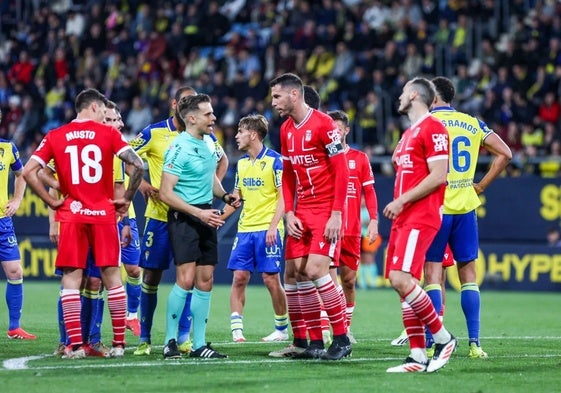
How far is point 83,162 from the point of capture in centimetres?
1075

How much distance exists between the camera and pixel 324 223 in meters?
10.9

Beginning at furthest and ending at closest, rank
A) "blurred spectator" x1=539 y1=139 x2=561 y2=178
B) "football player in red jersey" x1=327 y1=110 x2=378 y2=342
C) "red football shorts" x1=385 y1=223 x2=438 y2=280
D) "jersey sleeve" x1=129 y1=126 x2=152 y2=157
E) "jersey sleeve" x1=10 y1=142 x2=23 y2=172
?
"blurred spectator" x1=539 y1=139 x2=561 y2=178 → "jersey sleeve" x1=10 y1=142 x2=23 y2=172 → "football player in red jersey" x1=327 y1=110 x2=378 y2=342 → "jersey sleeve" x1=129 y1=126 x2=152 y2=157 → "red football shorts" x1=385 y1=223 x2=438 y2=280

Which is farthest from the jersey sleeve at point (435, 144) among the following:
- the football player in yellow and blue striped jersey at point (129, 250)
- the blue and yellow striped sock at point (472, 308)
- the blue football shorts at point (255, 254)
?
the blue football shorts at point (255, 254)

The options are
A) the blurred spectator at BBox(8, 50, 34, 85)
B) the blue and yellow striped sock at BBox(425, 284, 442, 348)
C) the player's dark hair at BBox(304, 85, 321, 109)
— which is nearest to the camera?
the blue and yellow striped sock at BBox(425, 284, 442, 348)

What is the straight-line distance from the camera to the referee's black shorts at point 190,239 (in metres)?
10.8

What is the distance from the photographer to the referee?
1082 cm

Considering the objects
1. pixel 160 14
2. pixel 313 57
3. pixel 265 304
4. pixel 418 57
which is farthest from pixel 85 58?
pixel 265 304

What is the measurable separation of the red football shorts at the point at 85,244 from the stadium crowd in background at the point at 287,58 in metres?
13.9

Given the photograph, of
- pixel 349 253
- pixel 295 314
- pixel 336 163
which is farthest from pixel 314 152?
pixel 349 253

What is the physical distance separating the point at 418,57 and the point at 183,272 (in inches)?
663

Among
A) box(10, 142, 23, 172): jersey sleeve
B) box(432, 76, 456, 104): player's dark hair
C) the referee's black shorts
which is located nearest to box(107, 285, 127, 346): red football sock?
the referee's black shorts

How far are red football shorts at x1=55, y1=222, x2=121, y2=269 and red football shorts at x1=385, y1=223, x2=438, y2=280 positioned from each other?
2747 mm

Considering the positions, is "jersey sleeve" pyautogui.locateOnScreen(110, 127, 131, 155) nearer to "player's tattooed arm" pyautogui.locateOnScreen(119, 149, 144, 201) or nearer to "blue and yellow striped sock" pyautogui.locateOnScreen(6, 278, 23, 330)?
"player's tattooed arm" pyautogui.locateOnScreen(119, 149, 144, 201)

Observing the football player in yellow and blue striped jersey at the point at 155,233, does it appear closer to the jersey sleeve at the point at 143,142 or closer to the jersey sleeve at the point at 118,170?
the jersey sleeve at the point at 143,142
